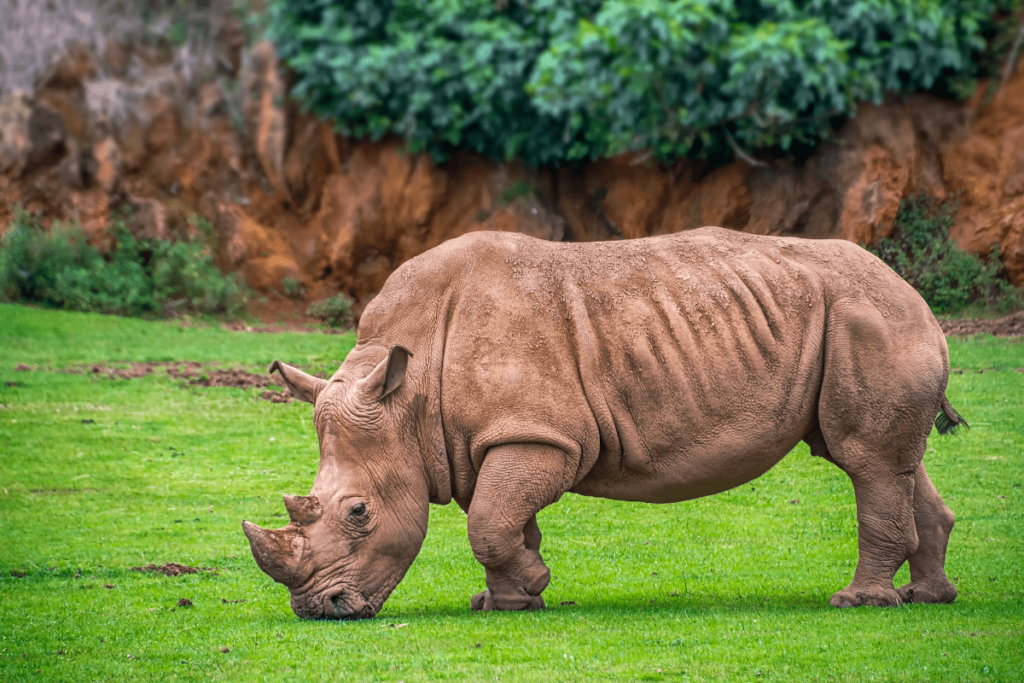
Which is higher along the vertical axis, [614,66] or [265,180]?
[614,66]

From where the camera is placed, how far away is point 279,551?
6438 mm

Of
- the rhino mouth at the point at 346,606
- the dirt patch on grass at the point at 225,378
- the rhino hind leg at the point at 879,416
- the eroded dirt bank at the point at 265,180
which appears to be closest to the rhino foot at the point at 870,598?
the rhino hind leg at the point at 879,416

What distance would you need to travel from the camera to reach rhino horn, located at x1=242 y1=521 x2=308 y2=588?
639 cm

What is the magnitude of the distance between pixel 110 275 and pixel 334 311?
11.7 ft

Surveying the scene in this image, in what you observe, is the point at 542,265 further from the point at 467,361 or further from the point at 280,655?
the point at 280,655

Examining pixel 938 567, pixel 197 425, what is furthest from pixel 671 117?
pixel 938 567

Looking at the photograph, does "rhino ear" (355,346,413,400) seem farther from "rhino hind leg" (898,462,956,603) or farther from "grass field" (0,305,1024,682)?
"rhino hind leg" (898,462,956,603)

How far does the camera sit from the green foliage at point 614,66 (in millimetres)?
15516

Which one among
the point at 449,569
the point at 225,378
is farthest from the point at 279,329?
the point at 449,569

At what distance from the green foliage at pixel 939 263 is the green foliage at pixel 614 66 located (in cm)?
172

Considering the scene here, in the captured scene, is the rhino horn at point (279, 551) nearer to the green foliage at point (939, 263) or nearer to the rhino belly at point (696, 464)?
the rhino belly at point (696, 464)

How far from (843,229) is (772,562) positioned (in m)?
9.56

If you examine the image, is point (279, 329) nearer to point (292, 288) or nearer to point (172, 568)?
point (292, 288)

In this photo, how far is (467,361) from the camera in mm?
6793
